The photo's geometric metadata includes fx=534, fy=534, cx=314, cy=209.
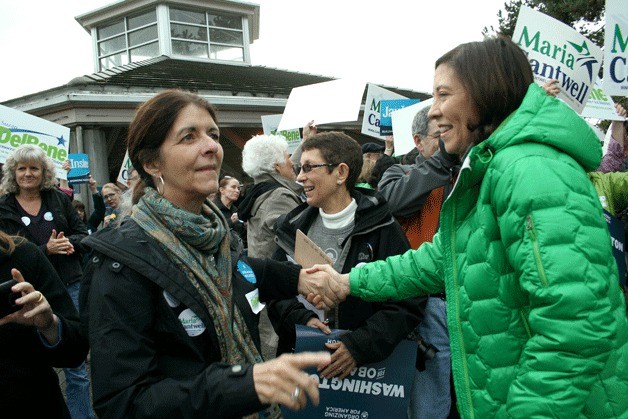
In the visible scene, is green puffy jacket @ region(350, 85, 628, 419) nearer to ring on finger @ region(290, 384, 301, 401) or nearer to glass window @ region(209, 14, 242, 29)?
ring on finger @ region(290, 384, 301, 401)

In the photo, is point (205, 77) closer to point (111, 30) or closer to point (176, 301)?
point (111, 30)

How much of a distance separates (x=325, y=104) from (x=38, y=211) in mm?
3053

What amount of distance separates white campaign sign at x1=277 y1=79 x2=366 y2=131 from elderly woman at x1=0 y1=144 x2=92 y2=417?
2382mm

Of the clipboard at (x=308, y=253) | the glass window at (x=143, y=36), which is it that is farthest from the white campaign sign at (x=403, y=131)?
the glass window at (x=143, y=36)

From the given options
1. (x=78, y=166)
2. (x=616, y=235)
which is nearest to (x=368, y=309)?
(x=616, y=235)

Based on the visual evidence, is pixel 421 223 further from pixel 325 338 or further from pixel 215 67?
pixel 215 67

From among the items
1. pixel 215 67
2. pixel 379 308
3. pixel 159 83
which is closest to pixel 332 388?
pixel 379 308

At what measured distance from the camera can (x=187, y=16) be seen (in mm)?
19719

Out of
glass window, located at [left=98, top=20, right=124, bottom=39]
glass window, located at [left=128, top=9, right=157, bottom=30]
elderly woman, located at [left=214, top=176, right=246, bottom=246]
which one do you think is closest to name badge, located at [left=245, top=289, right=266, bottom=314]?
elderly woman, located at [left=214, top=176, right=246, bottom=246]

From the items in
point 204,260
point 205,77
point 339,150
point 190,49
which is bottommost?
point 204,260

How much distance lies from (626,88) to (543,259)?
4.22 meters

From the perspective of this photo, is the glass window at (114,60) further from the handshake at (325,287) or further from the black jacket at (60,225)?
the handshake at (325,287)

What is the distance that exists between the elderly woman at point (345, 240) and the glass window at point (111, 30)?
19.0 m

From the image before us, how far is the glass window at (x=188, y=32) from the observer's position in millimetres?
19234
